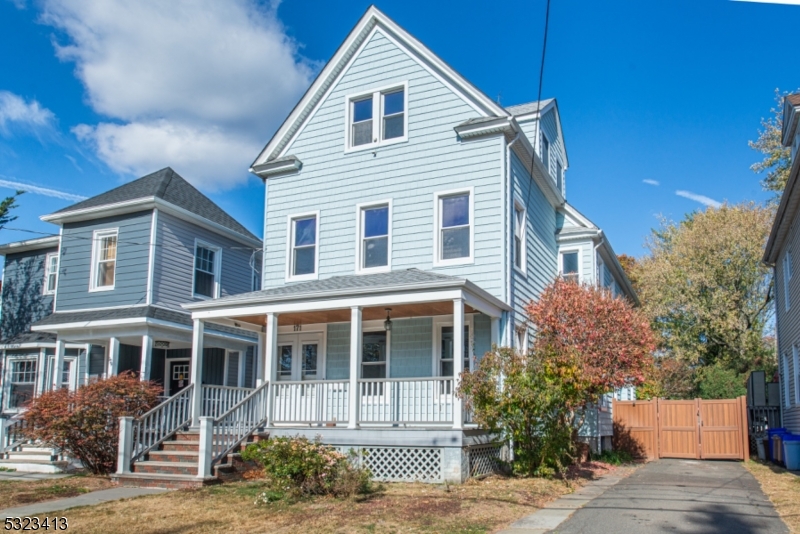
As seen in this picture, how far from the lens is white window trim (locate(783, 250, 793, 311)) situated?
19198 millimetres

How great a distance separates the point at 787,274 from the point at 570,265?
6.17 meters

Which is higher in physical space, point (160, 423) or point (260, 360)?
point (260, 360)

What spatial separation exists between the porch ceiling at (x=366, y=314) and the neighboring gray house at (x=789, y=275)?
798 cm

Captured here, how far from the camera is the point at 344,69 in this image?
58.5 ft

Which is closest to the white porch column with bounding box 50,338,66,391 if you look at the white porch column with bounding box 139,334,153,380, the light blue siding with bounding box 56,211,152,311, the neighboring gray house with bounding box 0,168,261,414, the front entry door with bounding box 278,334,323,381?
the neighboring gray house with bounding box 0,168,261,414

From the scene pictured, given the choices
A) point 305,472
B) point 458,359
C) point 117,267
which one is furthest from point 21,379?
point 458,359

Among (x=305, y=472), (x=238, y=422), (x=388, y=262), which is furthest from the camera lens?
(x=388, y=262)

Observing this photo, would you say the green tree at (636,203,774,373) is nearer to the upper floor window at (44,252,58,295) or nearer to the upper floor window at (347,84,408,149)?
the upper floor window at (347,84,408,149)

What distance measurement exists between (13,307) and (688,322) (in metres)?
28.2

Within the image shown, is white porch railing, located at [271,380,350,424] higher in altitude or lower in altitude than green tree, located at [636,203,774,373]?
lower

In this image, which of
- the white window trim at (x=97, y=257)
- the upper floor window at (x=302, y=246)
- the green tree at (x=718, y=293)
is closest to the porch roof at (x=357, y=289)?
the upper floor window at (x=302, y=246)

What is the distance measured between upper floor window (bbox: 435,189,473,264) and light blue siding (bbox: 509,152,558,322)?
3.96 feet

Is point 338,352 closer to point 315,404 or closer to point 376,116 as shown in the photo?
point 315,404

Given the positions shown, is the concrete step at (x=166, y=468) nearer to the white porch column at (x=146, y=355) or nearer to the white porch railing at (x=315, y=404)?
the white porch railing at (x=315, y=404)
